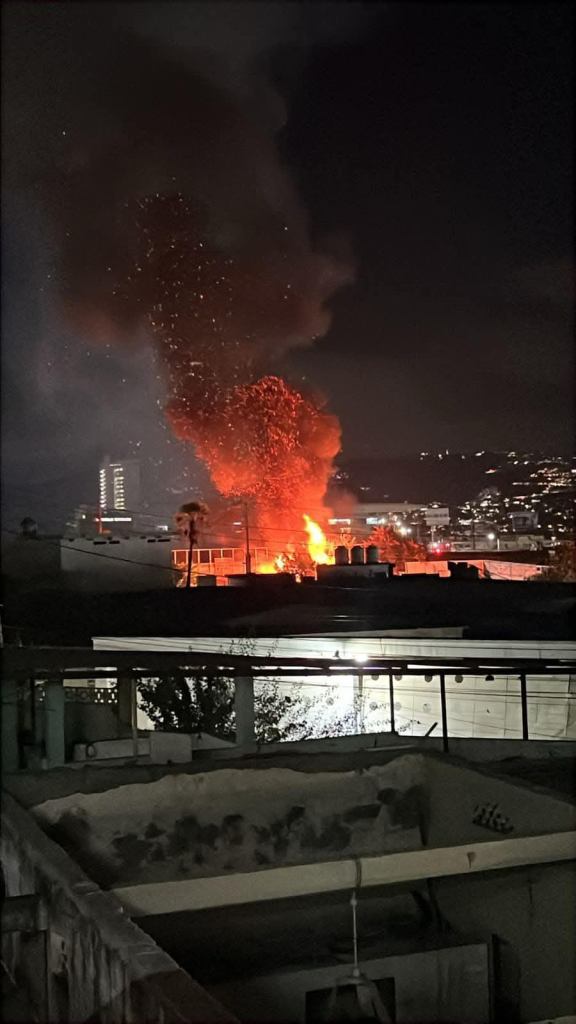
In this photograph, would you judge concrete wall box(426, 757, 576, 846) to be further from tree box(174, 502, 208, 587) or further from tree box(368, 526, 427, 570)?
tree box(368, 526, 427, 570)

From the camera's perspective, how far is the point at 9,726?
28.7ft

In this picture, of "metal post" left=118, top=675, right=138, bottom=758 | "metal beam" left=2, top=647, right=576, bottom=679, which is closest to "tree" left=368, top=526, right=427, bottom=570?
"metal post" left=118, top=675, right=138, bottom=758

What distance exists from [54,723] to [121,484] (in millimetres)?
58636

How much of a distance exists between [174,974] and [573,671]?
25.7 feet

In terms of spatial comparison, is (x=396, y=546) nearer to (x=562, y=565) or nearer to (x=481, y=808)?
(x=562, y=565)

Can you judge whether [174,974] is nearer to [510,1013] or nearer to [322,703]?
[510,1013]

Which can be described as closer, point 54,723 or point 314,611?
point 54,723

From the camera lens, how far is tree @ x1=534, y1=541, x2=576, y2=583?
33206mm

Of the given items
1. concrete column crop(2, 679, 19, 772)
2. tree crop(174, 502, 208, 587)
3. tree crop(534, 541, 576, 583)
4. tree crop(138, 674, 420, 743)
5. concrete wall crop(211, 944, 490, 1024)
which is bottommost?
concrete wall crop(211, 944, 490, 1024)

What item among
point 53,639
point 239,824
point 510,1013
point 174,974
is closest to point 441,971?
point 510,1013

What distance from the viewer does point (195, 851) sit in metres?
7.29

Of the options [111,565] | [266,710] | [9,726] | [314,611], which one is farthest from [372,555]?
[9,726]

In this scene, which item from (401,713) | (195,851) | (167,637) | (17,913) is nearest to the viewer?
(17,913)

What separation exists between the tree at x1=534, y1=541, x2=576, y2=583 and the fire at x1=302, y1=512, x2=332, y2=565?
9263 millimetres
